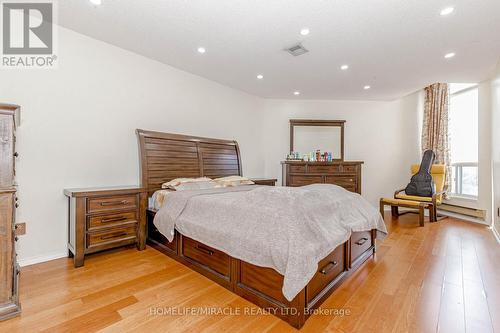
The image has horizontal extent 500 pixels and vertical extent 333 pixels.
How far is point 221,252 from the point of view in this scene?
6.93 feet

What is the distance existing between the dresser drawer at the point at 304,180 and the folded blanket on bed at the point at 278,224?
2.55 m

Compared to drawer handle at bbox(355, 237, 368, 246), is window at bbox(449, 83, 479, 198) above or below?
above

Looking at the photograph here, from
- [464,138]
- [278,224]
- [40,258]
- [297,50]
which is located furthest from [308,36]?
[464,138]

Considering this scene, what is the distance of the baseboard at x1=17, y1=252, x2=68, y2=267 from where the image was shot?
246cm

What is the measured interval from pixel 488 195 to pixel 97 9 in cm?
650

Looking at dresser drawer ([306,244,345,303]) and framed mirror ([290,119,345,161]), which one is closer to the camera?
dresser drawer ([306,244,345,303])

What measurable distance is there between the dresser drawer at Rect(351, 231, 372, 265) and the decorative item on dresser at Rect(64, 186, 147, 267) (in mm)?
2404

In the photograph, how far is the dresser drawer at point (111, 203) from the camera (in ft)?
8.37

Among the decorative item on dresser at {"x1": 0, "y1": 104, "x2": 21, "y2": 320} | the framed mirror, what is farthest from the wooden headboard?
the framed mirror

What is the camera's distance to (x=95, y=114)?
2.95 metres

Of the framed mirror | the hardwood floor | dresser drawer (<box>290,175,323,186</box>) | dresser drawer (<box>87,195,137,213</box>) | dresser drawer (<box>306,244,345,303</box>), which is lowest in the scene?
the hardwood floor

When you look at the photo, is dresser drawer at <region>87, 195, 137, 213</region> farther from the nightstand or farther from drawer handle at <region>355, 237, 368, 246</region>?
drawer handle at <region>355, 237, 368, 246</region>

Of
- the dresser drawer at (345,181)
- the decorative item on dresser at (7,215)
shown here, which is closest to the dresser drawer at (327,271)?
the decorative item on dresser at (7,215)

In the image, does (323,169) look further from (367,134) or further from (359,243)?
(359,243)
